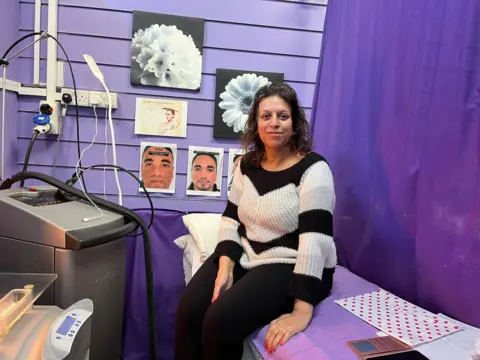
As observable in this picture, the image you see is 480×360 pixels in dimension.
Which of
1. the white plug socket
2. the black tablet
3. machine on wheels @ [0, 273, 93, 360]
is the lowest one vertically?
the black tablet

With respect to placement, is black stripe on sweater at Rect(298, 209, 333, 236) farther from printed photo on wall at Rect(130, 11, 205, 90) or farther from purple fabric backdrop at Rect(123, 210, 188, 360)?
printed photo on wall at Rect(130, 11, 205, 90)

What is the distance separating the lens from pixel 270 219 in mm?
1289

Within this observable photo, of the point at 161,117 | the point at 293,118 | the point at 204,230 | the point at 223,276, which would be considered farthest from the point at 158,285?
the point at 293,118

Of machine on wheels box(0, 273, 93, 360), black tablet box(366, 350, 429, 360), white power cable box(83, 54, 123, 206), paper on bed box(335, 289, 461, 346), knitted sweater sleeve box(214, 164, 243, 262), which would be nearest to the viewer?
machine on wheels box(0, 273, 93, 360)

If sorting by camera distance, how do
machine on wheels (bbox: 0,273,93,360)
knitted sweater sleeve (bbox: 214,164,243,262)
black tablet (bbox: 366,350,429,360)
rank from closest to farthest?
machine on wheels (bbox: 0,273,93,360) < black tablet (bbox: 366,350,429,360) < knitted sweater sleeve (bbox: 214,164,243,262)

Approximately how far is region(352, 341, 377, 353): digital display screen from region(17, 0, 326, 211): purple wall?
1.09 m

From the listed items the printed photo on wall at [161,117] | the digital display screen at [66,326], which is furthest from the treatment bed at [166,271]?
the digital display screen at [66,326]

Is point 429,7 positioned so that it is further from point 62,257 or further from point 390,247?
point 62,257

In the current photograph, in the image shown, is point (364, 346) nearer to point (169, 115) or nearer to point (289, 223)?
point (289, 223)

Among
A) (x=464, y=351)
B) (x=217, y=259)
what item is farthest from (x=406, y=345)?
(x=217, y=259)

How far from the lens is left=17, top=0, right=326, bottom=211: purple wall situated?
1.80 m

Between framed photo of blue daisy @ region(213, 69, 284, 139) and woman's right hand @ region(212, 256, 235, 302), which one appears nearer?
woman's right hand @ region(212, 256, 235, 302)

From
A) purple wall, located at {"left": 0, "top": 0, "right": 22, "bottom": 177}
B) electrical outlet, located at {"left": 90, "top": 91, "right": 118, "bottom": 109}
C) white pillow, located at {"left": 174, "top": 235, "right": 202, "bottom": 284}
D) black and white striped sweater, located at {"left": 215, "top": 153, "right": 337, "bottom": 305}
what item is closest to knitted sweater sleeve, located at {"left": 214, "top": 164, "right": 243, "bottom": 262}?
black and white striped sweater, located at {"left": 215, "top": 153, "right": 337, "bottom": 305}

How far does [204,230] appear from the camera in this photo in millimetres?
1634
